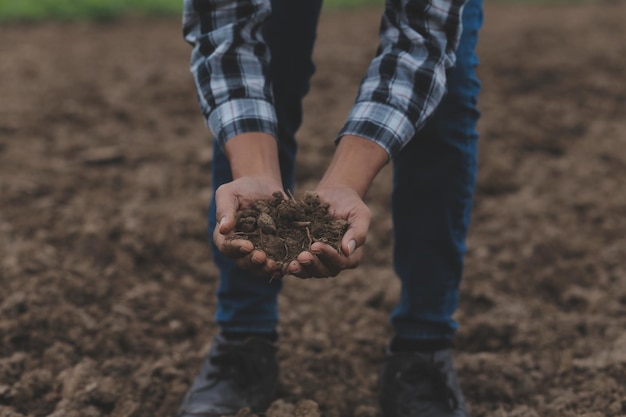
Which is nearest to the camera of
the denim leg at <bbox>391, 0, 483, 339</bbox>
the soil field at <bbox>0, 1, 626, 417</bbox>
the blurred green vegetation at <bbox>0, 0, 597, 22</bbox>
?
the denim leg at <bbox>391, 0, 483, 339</bbox>

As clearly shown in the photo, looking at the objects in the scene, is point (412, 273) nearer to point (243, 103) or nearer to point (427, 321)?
point (427, 321)

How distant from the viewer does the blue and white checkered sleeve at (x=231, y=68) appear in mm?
1439

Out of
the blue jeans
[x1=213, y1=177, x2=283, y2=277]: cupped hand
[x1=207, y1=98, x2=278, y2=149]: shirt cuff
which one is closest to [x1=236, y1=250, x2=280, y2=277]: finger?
[x1=213, y1=177, x2=283, y2=277]: cupped hand

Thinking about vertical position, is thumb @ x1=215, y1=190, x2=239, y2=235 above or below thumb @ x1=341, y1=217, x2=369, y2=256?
above

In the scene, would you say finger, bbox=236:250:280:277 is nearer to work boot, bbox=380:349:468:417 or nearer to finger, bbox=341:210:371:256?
finger, bbox=341:210:371:256

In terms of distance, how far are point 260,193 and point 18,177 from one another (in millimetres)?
2098

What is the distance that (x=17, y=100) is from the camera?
157 inches

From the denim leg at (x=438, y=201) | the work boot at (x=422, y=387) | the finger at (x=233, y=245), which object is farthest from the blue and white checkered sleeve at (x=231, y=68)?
the work boot at (x=422, y=387)

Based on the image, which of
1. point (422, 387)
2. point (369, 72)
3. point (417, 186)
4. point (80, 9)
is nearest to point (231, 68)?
point (369, 72)

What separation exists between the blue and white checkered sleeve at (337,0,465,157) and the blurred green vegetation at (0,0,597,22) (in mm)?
5202

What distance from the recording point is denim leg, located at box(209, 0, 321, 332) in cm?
164

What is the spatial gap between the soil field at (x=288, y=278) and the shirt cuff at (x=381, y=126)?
25.6 inches

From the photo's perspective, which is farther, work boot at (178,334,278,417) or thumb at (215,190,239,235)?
work boot at (178,334,278,417)

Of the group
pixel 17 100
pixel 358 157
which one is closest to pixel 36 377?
pixel 358 157
